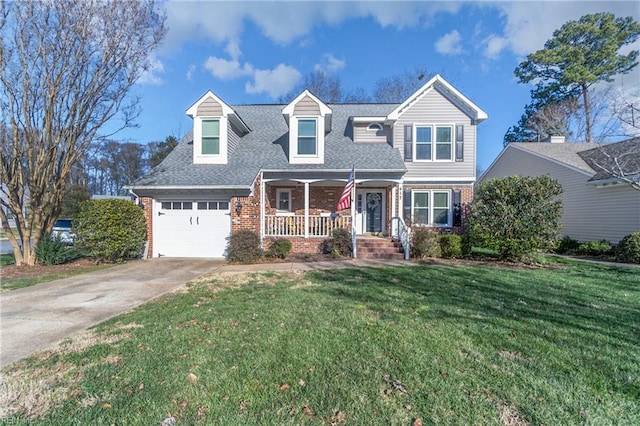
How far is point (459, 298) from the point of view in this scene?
222 inches

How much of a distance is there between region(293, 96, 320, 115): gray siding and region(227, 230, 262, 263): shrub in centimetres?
538

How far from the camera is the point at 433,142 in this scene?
13055 millimetres

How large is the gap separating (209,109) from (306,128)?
3961 mm

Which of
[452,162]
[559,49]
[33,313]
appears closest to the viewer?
[33,313]

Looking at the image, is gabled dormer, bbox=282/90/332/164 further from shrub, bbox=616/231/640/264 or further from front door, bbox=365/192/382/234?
shrub, bbox=616/231/640/264

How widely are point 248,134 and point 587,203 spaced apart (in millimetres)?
16326

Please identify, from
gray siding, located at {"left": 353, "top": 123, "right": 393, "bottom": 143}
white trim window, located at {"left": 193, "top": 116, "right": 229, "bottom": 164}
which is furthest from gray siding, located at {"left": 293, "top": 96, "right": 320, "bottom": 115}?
white trim window, located at {"left": 193, "top": 116, "right": 229, "bottom": 164}

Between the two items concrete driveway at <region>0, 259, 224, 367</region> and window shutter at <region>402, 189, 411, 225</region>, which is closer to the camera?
concrete driveway at <region>0, 259, 224, 367</region>

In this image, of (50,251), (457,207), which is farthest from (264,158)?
(457,207)

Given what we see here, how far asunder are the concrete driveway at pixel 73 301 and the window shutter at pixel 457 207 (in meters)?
9.79

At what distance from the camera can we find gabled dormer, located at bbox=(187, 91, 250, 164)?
12.2m

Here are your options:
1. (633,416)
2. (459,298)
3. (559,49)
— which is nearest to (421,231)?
(459,298)

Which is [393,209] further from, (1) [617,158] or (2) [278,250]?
(1) [617,158]

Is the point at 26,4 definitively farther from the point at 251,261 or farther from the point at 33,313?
the point at 251,261
